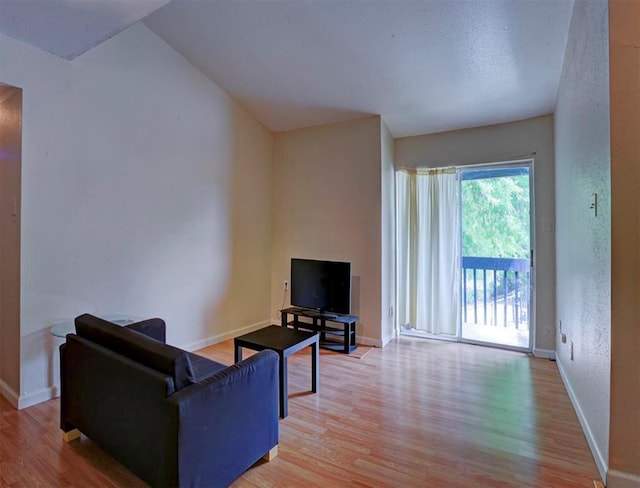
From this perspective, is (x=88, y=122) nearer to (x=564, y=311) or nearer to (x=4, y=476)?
(x=4, y=476)

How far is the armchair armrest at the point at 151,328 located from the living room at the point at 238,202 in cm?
74

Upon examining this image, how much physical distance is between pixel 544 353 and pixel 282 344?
282cm

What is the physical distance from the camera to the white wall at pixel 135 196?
2629 millimetres

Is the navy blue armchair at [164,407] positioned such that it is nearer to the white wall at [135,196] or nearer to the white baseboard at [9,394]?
the white baseboard at [9,394]

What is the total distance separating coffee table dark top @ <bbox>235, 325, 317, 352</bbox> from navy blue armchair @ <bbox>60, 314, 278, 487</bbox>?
1.67 ft

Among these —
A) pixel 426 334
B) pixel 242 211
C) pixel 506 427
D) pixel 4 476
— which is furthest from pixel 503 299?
pixel 4 476

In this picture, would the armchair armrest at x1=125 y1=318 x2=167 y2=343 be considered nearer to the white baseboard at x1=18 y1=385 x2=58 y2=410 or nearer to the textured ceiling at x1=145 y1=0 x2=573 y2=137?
the white baseboard at x1=18 y1=385 x2=58 y2=410

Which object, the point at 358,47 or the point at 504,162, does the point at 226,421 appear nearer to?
the point at 358,47

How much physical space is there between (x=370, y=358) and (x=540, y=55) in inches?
121

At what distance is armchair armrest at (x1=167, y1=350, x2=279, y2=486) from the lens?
1.49 meters

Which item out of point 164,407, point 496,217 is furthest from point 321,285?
point 164,407

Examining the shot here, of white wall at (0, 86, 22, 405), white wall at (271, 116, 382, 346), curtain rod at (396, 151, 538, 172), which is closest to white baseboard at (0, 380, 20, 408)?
white wall at (0, 86, 22, 405)

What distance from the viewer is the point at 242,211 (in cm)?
438

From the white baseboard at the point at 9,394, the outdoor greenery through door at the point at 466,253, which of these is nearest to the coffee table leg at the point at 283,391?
the white baseboard at the point at 9,394
